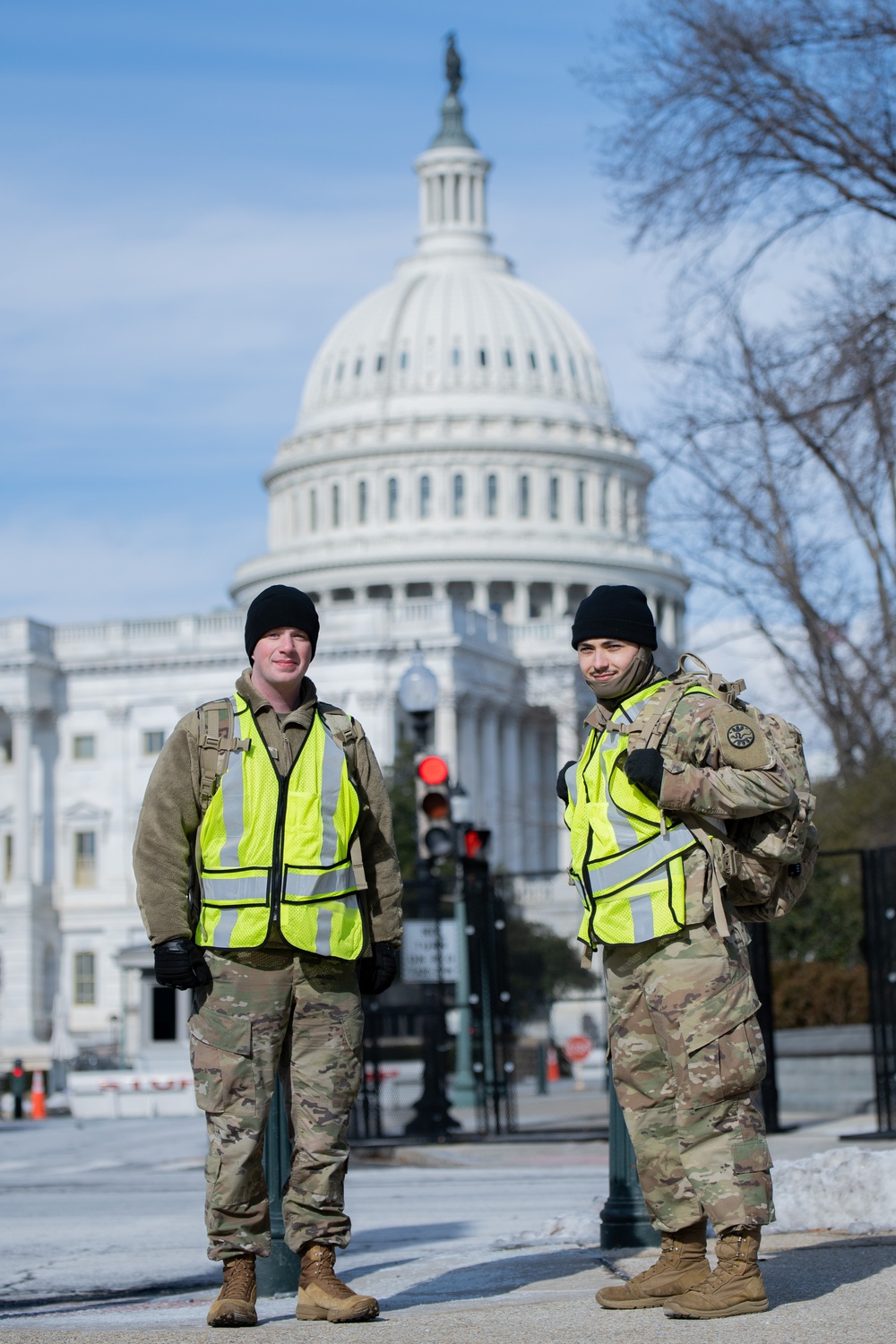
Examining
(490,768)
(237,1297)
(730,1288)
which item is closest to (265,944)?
(237,1297)

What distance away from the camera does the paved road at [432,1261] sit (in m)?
5.90

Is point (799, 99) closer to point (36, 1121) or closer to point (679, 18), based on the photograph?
point (679, 18)

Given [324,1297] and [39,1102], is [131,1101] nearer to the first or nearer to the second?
[39,1102]

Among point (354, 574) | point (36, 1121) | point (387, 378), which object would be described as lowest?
point (36, 1121)

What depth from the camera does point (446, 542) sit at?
10525 cm

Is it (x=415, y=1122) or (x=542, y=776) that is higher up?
(x=542, y=776)

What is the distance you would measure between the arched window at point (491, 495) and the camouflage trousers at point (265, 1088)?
102 meters

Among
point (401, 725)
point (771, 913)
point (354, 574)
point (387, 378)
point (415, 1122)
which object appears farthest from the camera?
point (387, 378)

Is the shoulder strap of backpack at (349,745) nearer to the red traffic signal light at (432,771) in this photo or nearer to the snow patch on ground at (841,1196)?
the snow patch on ground at (841,1196)

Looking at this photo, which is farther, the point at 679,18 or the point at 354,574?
the point at 354,574

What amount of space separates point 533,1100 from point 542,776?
6902 cm

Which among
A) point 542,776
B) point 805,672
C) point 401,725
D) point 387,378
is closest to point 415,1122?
point 805,672

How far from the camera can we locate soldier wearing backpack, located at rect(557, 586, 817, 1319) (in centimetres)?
610

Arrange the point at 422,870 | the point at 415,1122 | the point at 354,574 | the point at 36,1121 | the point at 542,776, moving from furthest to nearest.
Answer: the point at 354,574, the point at 542,776, the point at 36,1121, the point at 422,870, the point at 415,1122
